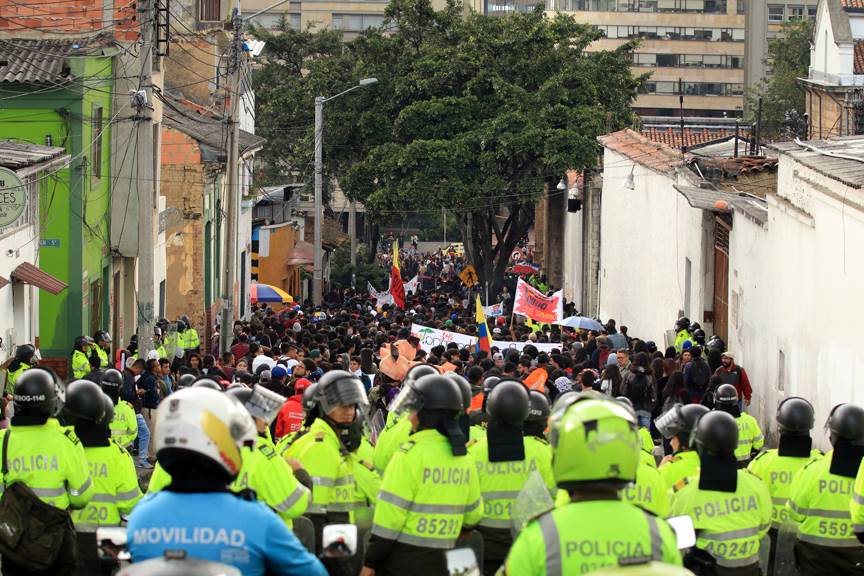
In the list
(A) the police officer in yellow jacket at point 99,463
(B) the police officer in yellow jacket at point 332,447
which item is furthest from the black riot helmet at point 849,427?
(A) the police officer in yellow jacket at point 99,463

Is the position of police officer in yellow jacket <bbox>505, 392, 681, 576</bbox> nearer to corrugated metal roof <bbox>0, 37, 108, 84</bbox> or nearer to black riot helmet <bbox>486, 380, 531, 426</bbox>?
black riot helmet <bbox>486, 380, 531, 426</bbox>

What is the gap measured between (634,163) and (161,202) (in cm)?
974

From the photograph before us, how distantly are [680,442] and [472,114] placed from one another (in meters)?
33.3

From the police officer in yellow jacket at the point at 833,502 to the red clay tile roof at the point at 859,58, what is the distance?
42.8 meters

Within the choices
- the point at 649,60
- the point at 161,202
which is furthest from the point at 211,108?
the point at 649,60

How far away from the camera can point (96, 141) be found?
26.4 metres

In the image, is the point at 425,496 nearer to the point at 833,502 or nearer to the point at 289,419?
the point at 833,502

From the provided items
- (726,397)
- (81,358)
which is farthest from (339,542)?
(81,358)

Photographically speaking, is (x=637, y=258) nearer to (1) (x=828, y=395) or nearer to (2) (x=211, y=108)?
(2) (x=211, y=108)

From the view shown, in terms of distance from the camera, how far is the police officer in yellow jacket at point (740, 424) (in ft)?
38.1

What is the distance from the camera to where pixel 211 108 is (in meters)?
40.5

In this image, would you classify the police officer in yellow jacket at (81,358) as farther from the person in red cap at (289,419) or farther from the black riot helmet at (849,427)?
the black riot helmet at (849,427)

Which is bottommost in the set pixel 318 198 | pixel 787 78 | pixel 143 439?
pixel 143 439

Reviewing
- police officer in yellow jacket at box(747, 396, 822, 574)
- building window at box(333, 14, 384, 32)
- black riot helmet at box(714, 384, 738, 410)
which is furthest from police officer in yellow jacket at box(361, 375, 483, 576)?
building window at box(333, 14, 384, 32)
